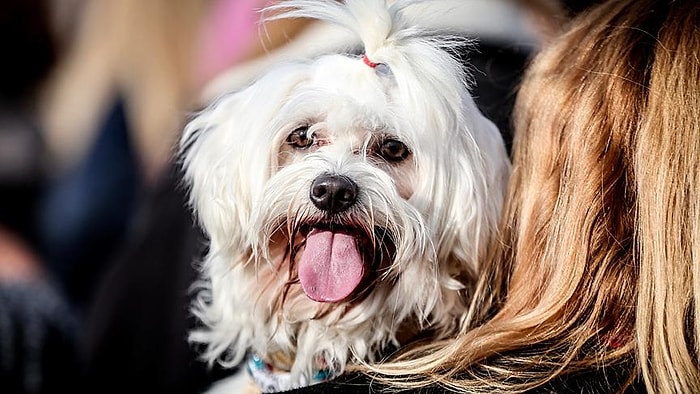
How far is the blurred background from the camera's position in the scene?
1.56 metres

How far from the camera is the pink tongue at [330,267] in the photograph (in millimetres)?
1048

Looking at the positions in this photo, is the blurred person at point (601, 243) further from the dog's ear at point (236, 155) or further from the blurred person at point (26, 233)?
the blurred person at point (26, 233)

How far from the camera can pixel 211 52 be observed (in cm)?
224

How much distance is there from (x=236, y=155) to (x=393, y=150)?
19 cm

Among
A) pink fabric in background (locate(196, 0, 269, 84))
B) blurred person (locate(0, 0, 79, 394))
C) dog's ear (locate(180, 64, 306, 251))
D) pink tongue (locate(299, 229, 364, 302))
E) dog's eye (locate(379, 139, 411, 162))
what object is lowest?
blurred person (locate(0, 0, 79, 394))

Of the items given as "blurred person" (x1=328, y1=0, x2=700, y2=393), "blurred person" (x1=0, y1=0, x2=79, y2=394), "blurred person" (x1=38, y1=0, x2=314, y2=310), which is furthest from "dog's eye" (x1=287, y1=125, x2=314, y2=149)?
"blurred person" (x1=38, y1=0, x2=314, y2=310)

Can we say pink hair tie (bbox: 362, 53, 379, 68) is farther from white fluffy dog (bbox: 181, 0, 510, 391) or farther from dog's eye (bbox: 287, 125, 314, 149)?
dog's eye (bbox: 287, 125, 314, 149)

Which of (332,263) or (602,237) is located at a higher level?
(602,237)

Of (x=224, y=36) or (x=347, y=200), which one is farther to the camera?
(x=224, y=36)

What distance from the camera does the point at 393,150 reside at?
110cm

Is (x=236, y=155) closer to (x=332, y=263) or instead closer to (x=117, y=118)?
(x=332, y=263)

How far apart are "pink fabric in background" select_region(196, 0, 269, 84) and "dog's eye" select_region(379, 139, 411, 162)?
0.81 meters

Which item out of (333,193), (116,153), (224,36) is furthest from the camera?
(116,153)

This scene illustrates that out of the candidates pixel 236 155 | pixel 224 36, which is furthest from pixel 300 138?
pixel 224 36
